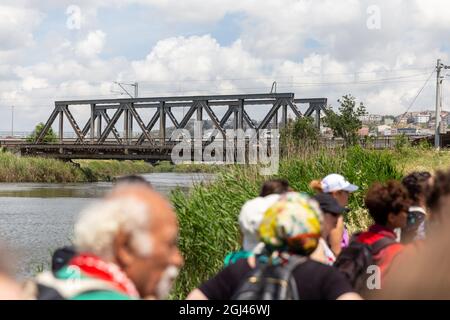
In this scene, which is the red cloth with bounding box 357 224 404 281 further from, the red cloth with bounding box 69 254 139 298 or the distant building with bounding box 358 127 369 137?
the distant building with bounding box 358 127 369 137

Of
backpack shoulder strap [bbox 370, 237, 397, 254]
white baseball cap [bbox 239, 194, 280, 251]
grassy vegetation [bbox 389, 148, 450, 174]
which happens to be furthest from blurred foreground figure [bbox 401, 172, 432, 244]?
grassy vegetation [bbox 389, 148, 450, 174]

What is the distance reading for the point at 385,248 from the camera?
3.64 meters

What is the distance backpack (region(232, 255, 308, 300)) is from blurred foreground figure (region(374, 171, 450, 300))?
43 cm

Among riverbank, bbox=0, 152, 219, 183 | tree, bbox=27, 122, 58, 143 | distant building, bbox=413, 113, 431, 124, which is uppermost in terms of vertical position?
distant building, bbox=413, 113, 431, 124

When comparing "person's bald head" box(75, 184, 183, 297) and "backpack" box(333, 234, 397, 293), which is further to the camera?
"backpack" box(333, 234, 397, 293)

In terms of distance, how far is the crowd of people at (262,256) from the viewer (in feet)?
7.65

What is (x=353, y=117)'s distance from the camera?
37.9 m

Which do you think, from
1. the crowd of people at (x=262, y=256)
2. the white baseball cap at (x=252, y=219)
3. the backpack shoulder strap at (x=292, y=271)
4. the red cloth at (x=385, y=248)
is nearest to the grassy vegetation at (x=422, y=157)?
the red cloth at (x=385, y=248)

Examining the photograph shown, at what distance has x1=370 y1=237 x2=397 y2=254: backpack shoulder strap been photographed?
145 inches

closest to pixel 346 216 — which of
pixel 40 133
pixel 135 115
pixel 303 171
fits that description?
pixel 303 171

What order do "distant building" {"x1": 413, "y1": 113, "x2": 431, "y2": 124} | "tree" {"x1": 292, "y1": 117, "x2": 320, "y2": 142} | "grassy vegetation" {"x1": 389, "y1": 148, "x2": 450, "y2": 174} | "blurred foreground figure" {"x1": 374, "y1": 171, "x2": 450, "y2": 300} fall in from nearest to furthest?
"blurred foreground figure" {"x1": 374, "y1": 171, "x2": 450, "y2": 300} → "grassy vegetation" {"x1": 389, "y1": 148, "x2": 450, "y2": 174} → "tree" {"x1": 292, "y1": 117, "x2": 320, "y2": 142} → "distant building" {"x1": 413, "y1": 113, "x2": 431, "y2": 124}

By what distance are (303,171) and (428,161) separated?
12261mm

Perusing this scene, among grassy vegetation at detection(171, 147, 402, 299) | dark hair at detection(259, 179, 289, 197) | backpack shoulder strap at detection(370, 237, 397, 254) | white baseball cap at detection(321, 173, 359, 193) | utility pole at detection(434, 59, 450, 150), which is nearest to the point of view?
backpack shoulder strap at detection(370, 237, 397, 254)

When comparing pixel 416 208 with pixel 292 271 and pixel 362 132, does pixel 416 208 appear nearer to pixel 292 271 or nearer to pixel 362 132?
pixel 292 271
